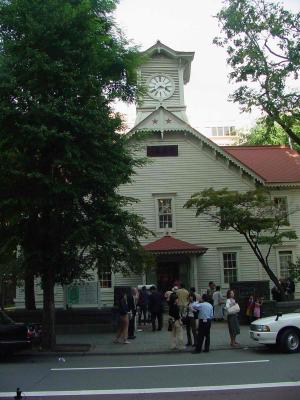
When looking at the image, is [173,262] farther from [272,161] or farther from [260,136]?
[260,136]

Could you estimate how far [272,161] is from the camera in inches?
1258

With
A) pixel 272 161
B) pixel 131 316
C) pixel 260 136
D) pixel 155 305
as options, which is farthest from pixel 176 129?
pixel 260 136

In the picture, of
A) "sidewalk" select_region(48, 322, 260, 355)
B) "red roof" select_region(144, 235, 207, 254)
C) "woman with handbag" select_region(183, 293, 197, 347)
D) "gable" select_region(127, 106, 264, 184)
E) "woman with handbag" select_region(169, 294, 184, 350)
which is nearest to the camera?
"woman with handbag" select_region(169, 294, 184, 350)

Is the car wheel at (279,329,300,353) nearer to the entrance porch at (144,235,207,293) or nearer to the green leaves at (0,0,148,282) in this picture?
the green leaves at (0,0,148,282)

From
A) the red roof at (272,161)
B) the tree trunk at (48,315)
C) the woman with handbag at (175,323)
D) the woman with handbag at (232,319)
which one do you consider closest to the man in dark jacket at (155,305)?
the woman with handbag at (175,323)

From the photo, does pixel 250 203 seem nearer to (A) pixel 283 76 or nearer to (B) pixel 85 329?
(A) pixel 283 76

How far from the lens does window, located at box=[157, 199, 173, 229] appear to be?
29075 mm

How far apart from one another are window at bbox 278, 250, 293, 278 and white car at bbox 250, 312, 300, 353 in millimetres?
15652

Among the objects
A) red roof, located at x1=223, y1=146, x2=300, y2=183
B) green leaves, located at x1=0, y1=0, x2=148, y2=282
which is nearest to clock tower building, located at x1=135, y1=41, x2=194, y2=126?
red roof, located at x1=223, y1=146, x2=300, y2=183

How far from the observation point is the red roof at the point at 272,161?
29.9m

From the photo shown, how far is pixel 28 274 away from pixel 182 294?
4.84 metres

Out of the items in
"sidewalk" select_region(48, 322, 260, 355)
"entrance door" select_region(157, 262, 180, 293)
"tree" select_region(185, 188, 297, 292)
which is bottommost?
"sidewalk" select_region(48, 322, 260, 355)

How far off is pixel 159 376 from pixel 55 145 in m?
7.81

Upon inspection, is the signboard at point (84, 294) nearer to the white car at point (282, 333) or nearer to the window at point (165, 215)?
the window at point (165, 215)
